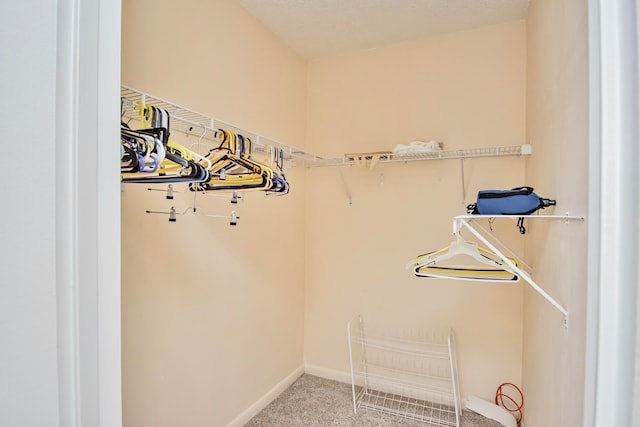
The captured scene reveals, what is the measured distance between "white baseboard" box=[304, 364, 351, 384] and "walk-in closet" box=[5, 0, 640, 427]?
12mm

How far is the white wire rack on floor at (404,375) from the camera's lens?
2.29 metres

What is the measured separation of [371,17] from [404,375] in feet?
8.58

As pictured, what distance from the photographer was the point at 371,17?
7.29ft

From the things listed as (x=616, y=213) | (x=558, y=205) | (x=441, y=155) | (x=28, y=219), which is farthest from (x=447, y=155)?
(x=28, y=219)

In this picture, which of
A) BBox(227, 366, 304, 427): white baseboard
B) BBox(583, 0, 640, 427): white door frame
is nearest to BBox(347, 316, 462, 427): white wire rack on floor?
BBox(227, 366, 304, 427): white baseboard

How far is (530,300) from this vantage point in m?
1.86

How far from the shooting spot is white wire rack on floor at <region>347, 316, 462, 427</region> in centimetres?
229

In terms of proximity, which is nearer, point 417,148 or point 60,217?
point 60,217

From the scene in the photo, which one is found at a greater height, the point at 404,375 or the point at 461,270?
the point at 461,270

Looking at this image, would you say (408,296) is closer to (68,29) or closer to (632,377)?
(632,377)

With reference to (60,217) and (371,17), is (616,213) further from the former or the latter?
(371,17)

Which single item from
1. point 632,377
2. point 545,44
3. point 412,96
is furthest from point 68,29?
point 412,96

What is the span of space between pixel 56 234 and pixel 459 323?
2465 mm

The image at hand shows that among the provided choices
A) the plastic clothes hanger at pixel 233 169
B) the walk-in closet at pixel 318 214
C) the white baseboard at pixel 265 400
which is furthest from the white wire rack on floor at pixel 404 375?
the plastic clothes hanger at pixel 233 169
